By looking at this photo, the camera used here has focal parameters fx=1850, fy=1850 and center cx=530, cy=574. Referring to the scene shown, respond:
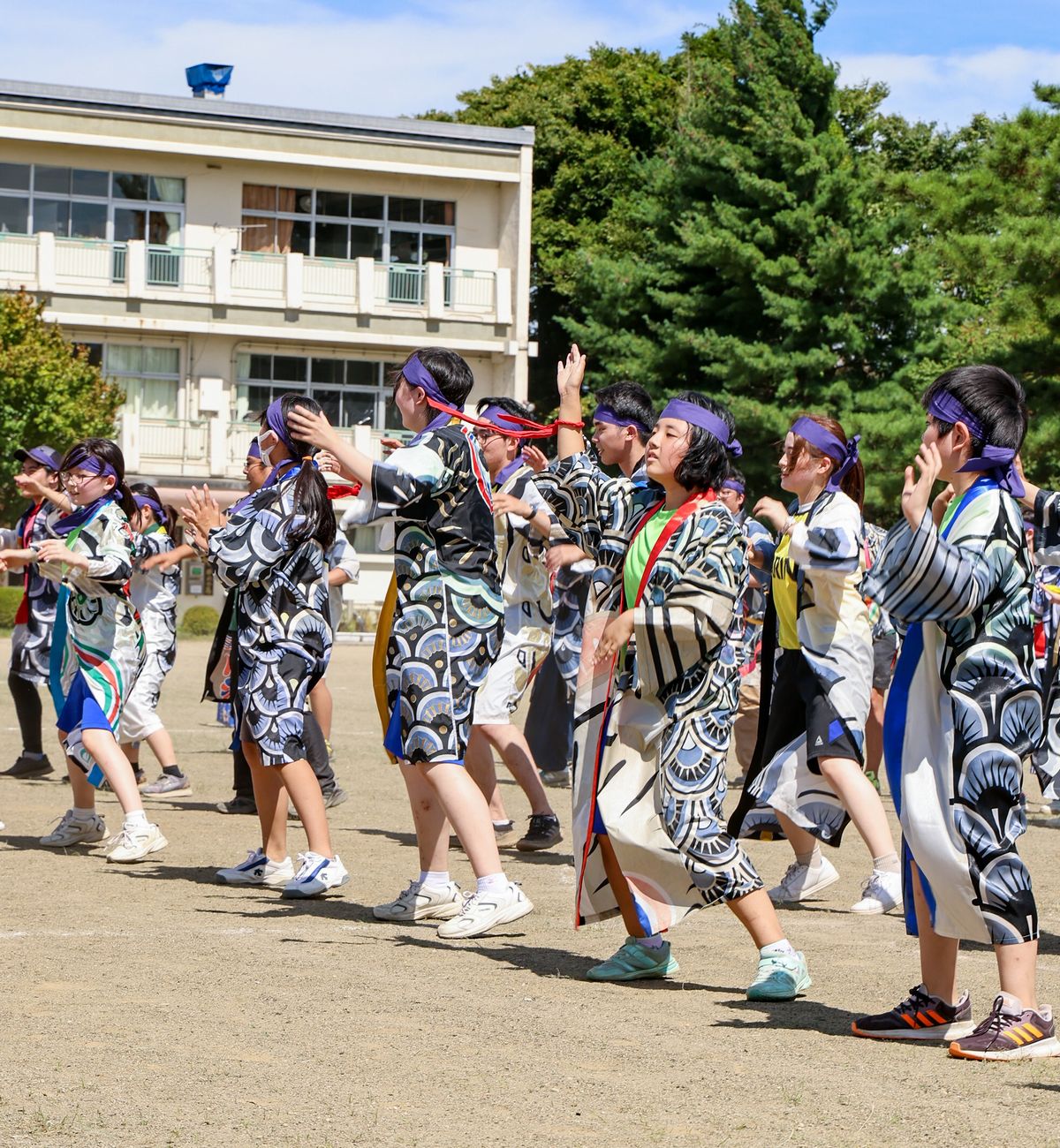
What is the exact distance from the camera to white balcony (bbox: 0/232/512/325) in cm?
4072

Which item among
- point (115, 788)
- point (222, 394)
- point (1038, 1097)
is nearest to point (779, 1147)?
point (1038, 1097)

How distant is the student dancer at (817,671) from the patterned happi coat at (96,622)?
10.3 ft

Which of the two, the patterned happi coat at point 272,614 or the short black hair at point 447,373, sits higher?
the short black hair at point 447,373

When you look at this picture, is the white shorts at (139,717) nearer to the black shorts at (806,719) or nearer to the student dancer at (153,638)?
the student dancer at (153,638)

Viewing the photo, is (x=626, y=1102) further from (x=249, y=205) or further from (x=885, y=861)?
(x=249, y=205)

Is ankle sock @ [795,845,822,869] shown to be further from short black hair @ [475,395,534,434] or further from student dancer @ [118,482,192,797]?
student dancer @ [118,482,192,797]

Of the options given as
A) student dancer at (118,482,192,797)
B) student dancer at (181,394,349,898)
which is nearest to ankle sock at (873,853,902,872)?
student dancer at (181,394,349,898)

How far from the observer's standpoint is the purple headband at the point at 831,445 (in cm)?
725

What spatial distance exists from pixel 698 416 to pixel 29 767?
7486 mm

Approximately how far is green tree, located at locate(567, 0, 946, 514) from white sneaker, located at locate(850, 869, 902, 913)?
2562 cm

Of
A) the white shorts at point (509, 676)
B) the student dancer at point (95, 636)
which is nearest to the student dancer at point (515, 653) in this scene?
the white shorts at point (509, 676)

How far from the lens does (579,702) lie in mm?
6180

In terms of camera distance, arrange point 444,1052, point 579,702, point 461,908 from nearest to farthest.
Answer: point 444,1052, point 579,702, point 461,908

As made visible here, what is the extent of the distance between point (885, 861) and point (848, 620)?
105cm
